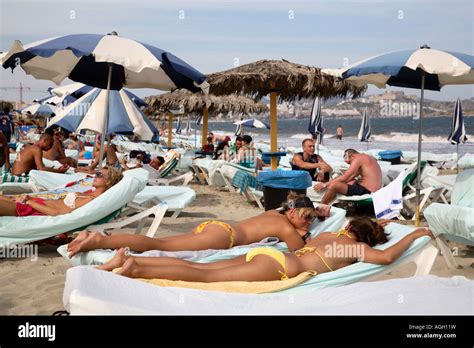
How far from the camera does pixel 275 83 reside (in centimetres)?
816

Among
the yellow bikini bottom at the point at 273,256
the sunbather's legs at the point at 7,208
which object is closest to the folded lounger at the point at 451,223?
the yellow bikini bottom at the point at 273,256

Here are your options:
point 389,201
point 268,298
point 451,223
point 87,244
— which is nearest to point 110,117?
point 389,201

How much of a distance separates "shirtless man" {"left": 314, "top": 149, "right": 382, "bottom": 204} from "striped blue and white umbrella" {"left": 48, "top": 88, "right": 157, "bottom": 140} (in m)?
3.18

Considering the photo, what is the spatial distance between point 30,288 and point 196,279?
5.09 feet

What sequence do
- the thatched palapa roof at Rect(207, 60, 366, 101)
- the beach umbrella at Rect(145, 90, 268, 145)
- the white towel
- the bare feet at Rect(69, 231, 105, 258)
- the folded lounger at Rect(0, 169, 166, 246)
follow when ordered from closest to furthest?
1. the bare feet at Rect(69, 231, 105, 258)
2. the folded lounger at Rect(0, 169, 166, 246)
3. the white towel
4. the thatched palapa roof at Rect(207, 60, 366, 101)
5. the beach umbrella at Rect(145, 90, 268, 145)

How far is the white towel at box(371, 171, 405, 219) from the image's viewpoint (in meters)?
5.50

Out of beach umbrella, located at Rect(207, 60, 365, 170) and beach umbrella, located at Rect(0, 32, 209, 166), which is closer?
beach umbrella, located at Rect(0, 32, 209, 166)

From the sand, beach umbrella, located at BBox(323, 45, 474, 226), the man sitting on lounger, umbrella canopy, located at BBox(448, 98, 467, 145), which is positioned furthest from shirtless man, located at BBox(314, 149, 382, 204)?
umbrella canopy, located at BBox(448, 98, 467, 145)

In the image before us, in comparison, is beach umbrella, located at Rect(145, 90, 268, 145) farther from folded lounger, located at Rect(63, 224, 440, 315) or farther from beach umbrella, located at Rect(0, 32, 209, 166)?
folded lounger, located at Rect(63, 224, 440, 315)

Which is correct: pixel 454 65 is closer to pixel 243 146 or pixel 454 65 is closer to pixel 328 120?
pixel 243 146

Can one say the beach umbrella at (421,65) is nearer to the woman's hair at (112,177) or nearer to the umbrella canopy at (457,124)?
the woman's hair at (112,177)

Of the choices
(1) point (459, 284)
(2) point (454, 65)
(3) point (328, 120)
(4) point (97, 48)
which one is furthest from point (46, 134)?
(3) point (328, 120)

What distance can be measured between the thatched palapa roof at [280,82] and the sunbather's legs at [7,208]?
177 inches
